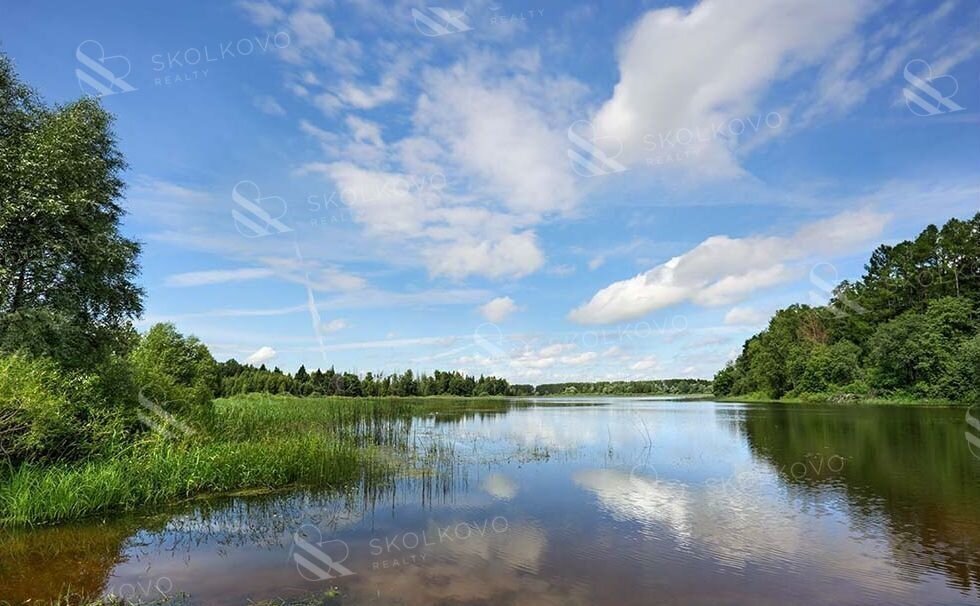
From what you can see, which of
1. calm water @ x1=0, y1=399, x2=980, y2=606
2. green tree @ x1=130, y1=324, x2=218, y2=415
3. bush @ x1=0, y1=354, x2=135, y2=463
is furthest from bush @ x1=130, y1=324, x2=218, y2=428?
calm water @ x1=0, y1=399, x2=980, y2=606

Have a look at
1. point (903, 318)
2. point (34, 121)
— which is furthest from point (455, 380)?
point (34, 121)

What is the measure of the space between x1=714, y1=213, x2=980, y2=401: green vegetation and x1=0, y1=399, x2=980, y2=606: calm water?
136 feet

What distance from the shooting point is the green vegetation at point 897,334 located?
49250mm

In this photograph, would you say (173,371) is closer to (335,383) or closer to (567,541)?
(567,541)

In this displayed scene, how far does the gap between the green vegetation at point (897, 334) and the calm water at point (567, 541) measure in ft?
136

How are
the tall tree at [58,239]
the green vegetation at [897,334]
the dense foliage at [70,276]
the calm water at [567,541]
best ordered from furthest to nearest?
the green vegetation at [897,334], the tall tree at [58,239], the dense foliage at [70,276], the calm water at [567,541]

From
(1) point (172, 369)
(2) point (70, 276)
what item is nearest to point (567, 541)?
(2) point (70, 276)

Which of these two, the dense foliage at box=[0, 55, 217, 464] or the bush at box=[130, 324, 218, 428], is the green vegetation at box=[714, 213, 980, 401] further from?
the dense foliage at box=[0, 55, 217, 464]

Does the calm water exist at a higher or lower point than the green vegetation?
lower

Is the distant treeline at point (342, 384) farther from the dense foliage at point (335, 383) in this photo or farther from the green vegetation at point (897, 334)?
the green vegetation at point (897, 334)

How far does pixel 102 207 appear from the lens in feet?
61.9

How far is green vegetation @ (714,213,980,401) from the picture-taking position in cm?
4925

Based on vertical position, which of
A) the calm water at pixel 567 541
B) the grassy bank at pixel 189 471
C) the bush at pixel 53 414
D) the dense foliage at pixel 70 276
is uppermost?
the dense foliage at pixel 70 276

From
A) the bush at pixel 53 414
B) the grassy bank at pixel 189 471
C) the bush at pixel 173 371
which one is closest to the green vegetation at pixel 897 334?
the grassy bank at pixel 189 471
